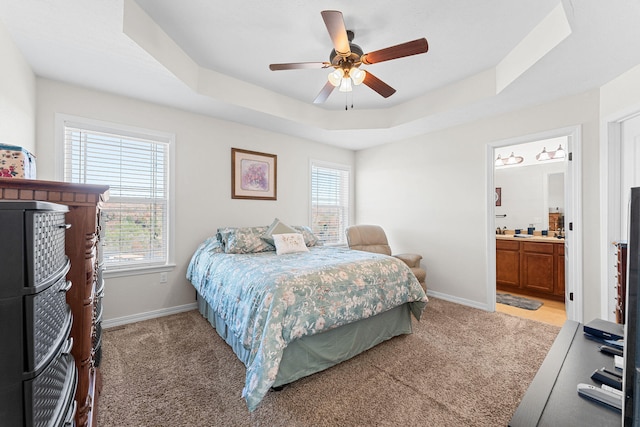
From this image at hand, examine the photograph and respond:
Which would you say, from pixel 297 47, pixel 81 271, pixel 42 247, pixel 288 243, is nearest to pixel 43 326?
pixel 42 247

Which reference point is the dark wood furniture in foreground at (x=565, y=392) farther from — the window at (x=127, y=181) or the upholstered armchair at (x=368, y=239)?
the window at (x=127, y=181)

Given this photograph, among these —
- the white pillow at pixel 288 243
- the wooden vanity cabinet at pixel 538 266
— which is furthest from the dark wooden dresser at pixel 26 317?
the wooden vanity cabinet at pixel 538 266

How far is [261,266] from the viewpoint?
92.2 inches

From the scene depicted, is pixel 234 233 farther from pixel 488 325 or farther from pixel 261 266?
pixel 488 325

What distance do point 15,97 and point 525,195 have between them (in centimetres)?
666

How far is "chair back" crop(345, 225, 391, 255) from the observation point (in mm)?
4172

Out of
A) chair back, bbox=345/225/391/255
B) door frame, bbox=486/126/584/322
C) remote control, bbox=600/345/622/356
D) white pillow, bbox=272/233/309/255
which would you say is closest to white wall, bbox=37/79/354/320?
white pillow, bbox=272/233/309/255

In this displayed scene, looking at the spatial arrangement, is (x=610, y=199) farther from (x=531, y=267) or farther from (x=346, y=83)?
(x=346, y=83)

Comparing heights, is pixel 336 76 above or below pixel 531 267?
above

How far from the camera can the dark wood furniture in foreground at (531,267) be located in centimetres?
386

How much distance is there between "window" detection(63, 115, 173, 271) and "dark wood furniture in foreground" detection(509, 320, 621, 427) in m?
3.43

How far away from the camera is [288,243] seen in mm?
3244

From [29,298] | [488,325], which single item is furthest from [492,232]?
[29,298]

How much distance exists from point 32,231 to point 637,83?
3.99 m
